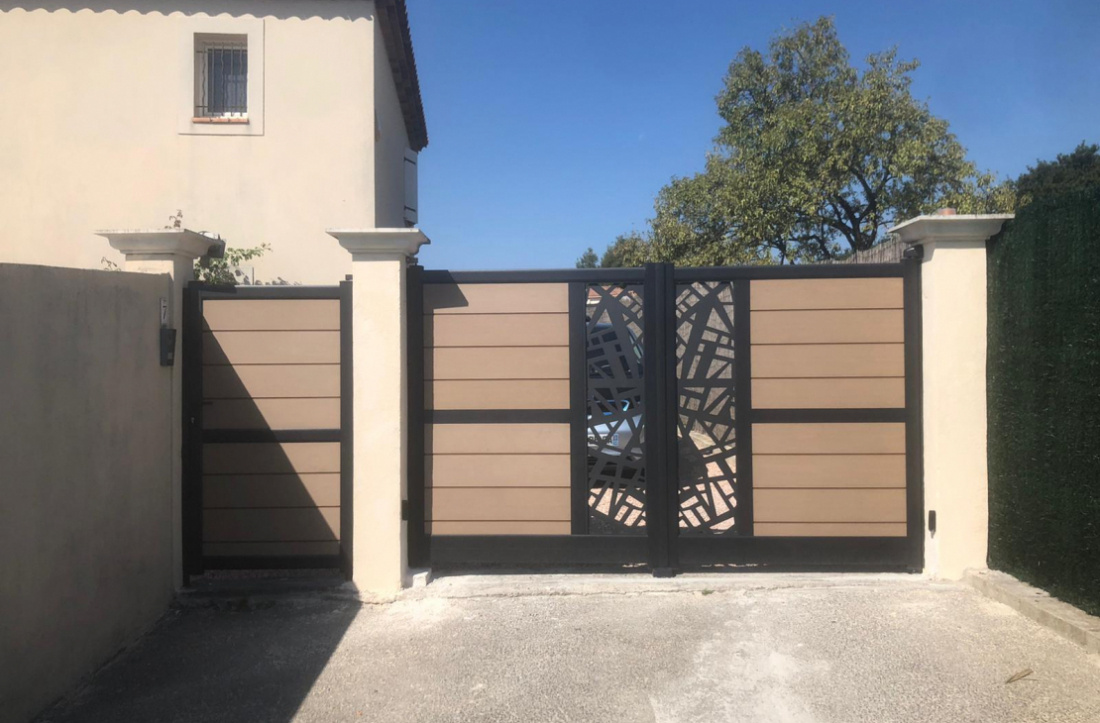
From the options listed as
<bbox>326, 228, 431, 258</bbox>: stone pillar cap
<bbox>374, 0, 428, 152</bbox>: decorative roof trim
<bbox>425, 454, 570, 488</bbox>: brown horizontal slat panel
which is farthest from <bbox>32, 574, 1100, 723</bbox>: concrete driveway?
<bbox>374, 0, 428, 152</bbox>: decorative roof trim

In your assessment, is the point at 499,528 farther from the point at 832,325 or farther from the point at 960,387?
the point at 960,387

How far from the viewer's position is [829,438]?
15.1 feet

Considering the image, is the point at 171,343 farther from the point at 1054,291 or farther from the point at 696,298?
the point at 1054,291

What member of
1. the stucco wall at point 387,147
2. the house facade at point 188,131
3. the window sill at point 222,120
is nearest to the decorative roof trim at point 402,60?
the stucco wall at point 387,147

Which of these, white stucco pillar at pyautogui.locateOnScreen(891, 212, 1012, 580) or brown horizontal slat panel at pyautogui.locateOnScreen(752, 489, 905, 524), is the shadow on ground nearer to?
brown horizontal slat panel at pyautogui.locateOnScreen(752, 489, 905, 524)

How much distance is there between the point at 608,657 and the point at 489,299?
6.93 feet

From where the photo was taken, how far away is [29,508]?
3035mm

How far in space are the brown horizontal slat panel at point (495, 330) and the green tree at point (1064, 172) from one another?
3010 cm

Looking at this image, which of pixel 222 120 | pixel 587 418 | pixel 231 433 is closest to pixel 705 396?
pixel 587 418

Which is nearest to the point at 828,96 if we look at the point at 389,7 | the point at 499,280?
the point at 389,7

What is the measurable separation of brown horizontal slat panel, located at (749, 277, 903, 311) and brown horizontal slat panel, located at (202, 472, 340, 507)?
2.71 m

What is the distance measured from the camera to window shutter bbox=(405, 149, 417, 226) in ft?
38.6

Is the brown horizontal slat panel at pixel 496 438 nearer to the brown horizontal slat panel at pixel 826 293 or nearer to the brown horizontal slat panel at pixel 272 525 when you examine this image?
the brown horizontal slat panel at pixel 272 525

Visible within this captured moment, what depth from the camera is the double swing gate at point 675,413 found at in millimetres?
4582
